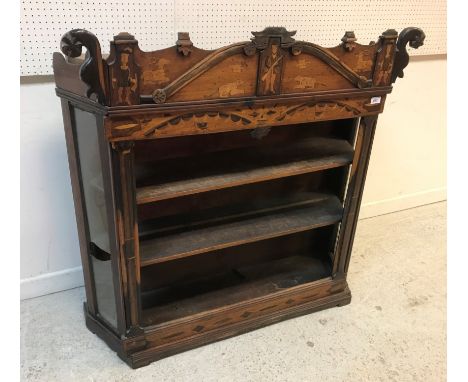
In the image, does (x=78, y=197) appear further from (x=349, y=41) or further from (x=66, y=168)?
(x=349, y=41)

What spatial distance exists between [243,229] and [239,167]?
275 mm

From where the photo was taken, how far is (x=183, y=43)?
123 centimetres

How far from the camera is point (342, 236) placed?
1.94m

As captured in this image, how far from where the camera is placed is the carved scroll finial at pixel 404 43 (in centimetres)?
153

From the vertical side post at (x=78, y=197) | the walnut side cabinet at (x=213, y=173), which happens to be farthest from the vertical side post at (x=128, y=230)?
the vertical side post at (x=78, y=197)

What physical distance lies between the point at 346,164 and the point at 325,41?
2.41ft

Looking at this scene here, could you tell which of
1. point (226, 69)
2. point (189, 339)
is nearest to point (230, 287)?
point (189, 339)

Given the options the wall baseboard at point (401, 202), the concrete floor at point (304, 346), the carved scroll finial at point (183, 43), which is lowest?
the concrete floor at point (304, 346)

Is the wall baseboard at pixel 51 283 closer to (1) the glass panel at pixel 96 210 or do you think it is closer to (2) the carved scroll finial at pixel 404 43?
(1) the glass panel at pixel 96 210

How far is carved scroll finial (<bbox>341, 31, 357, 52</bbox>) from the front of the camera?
1.48m

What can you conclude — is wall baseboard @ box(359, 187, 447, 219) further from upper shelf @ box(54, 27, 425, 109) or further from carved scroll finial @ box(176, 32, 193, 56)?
carved scroll finial @ box(176, 32, 193, 56)

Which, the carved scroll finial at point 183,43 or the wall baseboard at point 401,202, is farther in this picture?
the wall baseboard at point 401,202

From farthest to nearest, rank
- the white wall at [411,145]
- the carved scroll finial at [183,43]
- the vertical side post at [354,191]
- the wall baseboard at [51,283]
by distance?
the white wall at [411,145] < the wall baseboard at [51,283] < the vertical side post at [354,191] < the carved scroll finial at [183,43]

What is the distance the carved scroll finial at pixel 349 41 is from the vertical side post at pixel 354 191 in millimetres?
306
